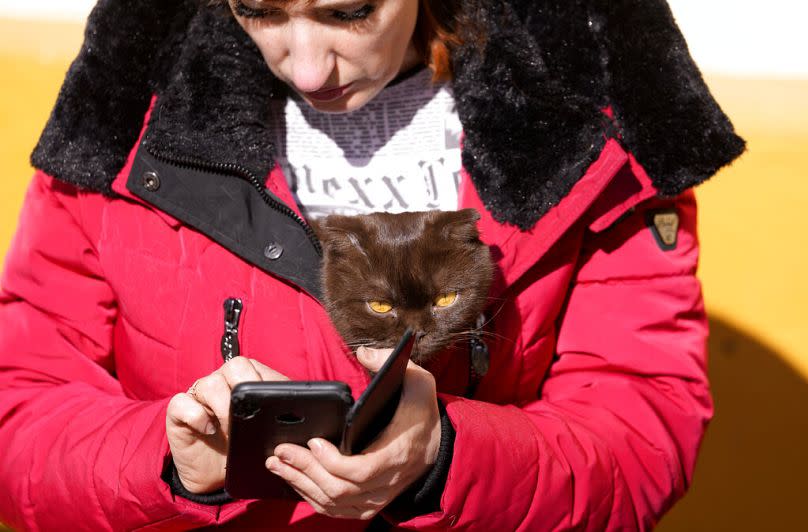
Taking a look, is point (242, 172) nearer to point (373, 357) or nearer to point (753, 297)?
point (373, 357)

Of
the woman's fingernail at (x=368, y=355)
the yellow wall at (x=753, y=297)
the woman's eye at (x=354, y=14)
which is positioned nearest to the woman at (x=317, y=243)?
Result: the woman's eye at (x=354, y=14)

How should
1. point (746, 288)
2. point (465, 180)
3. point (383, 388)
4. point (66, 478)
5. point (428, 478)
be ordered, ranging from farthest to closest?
point (746, 288)
point (465, 180)
point (66, 478)
point (428, 478)
point (383, 388)

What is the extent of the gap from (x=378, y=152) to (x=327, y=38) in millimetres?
251

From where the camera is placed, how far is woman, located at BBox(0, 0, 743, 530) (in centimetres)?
111

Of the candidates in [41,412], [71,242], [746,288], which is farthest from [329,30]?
[746,288]

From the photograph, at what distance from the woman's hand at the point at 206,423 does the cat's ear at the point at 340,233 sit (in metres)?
0.22

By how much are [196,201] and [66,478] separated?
41 cm

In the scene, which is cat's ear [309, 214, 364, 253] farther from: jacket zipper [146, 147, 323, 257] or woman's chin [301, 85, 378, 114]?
woman's chin [301, 85, 378, 114]

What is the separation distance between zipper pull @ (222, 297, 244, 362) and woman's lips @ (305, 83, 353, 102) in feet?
0.99

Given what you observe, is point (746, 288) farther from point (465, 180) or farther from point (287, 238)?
point (287, 238)

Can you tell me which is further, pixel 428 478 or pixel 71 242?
pixel 71 242

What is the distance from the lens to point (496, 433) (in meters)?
1.06

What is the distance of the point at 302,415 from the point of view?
0.85m

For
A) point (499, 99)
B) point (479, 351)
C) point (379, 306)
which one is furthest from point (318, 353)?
point (499, 99)
